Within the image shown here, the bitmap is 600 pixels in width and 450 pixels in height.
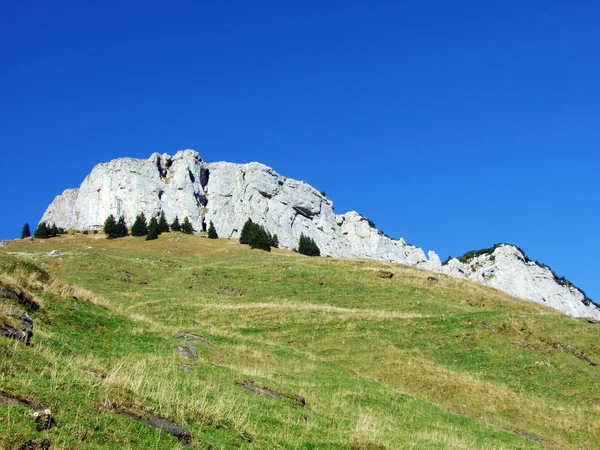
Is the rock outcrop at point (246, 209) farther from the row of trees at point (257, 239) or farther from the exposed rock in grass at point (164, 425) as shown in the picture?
the exposed rock in grass at point (164, 425)

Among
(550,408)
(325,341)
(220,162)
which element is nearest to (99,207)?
(220,162)

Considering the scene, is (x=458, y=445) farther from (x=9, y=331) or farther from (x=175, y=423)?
(x=9, y=331)

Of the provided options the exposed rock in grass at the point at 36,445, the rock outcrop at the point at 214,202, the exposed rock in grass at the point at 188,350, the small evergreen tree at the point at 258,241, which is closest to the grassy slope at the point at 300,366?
the exposed rock in grass at the point at 36,445

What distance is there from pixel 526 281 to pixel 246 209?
8767 cm

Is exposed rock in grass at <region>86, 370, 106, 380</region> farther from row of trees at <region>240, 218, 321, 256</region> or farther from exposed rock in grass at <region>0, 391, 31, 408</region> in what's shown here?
row of trees at <region>240, 218, 321, 256</region>

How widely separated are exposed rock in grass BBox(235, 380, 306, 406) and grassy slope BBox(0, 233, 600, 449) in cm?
50

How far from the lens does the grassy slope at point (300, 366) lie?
10.0m

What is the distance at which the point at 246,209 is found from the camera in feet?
566

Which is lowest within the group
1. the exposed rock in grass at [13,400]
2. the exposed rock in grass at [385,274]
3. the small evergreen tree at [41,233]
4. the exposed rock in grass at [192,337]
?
the exposed rock in grass at [13,400]

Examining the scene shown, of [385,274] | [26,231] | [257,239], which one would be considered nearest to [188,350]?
[385,274]

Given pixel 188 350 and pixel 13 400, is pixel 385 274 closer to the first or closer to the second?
pixel 188 350

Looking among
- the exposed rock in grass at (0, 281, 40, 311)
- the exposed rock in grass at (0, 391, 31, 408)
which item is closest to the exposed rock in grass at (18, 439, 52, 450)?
the exposed rock in grass at (0, 391, 31, 408)

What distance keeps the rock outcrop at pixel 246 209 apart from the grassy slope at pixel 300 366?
10692 centimetres

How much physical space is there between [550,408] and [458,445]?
10102mm
